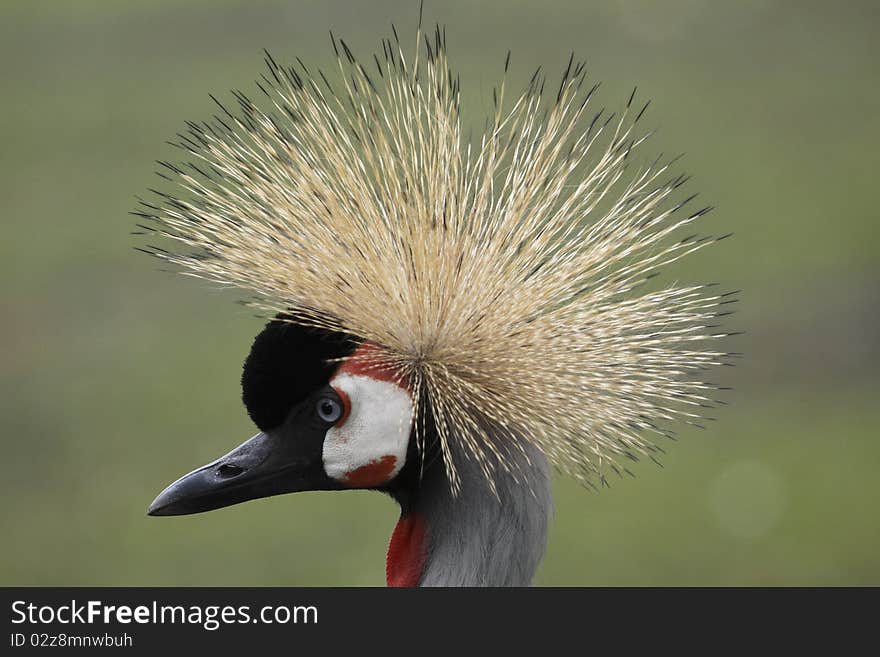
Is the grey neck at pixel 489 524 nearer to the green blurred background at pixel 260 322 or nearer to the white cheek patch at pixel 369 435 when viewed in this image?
the white cheek patch at pixel 369 435

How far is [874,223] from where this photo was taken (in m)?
4.10

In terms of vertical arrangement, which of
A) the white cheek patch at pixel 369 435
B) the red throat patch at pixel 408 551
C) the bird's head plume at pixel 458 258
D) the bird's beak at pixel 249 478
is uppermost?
the bird's head plume at pixel 458 258

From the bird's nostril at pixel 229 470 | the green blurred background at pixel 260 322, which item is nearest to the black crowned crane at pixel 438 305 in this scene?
the bird's nostril at pixel 229 470

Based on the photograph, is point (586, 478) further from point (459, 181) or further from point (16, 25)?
point (16, 25)

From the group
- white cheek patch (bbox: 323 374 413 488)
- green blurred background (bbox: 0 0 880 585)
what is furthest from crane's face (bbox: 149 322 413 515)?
green blurred background (bbox: 0 0 880 585)

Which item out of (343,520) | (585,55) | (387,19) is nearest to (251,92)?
(387,19)

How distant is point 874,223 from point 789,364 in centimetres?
81

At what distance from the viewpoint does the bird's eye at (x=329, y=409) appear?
4.26ft

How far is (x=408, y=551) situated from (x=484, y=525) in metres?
0.11

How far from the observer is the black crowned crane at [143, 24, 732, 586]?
1.25 metres

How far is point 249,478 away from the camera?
1.35 meters

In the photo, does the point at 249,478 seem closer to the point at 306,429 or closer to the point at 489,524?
the point at 306,429

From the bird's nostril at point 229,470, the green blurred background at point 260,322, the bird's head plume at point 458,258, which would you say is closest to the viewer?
the bird's head plume at point 458,258

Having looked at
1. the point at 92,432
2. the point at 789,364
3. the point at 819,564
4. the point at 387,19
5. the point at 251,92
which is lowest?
the point at 819,564
